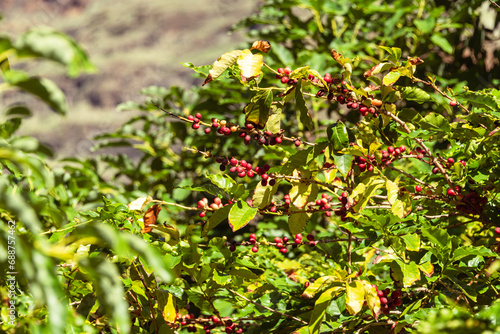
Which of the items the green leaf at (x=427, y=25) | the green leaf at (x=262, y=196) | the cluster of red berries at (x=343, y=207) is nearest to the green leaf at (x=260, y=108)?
the green leaf at (x=262, y=196)

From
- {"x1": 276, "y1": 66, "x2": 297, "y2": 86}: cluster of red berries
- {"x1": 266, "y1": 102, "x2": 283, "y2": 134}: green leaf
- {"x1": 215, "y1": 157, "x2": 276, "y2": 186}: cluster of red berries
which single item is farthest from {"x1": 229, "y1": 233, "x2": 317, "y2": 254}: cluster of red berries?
{"x1": 276, "y1": 66, "x2": 297, "y2": 86}: cluster of red berries

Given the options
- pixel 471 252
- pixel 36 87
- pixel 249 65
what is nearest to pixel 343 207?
pixel 471 252

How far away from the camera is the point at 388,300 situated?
1.21 meters

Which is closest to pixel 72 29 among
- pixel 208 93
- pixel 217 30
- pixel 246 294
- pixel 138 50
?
pixel 138 50

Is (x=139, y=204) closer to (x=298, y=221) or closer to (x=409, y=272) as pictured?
(x=298, y=221)

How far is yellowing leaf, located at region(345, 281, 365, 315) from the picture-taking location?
1.04 metres

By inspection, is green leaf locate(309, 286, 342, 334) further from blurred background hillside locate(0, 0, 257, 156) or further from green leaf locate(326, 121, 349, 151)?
blurred background hillside locate(0, 0, 257, 156)

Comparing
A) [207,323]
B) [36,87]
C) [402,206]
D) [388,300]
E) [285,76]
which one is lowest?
[207,323]

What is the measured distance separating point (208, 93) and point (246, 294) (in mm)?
1356

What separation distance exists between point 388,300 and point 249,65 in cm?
62

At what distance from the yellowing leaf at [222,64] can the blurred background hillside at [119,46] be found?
6.43 meters

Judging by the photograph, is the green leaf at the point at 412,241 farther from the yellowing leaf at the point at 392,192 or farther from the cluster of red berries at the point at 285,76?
the cluster of red berries at the point at 285,76

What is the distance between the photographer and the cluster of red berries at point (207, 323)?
131 centimetres

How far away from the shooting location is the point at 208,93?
259 centimetres
